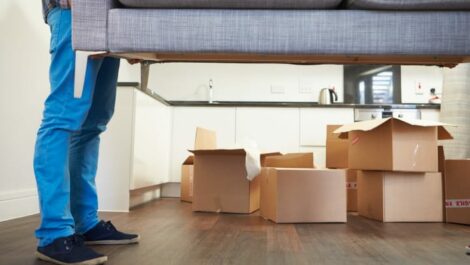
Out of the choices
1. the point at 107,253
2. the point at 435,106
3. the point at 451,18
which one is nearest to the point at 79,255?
the point at 107,253

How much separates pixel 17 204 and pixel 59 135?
1046mm

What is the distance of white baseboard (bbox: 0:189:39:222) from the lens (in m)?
1.76

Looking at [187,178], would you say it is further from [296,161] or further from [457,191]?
[457,191]

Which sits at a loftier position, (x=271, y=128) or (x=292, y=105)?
(x=292, y=105)

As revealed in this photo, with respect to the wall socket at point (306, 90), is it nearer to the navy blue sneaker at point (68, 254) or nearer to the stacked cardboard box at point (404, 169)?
the stacked cardboard box at point (404, 169)

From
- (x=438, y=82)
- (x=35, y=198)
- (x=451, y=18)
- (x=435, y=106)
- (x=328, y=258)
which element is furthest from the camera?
(x=438, y=82)

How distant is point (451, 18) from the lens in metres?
0.91

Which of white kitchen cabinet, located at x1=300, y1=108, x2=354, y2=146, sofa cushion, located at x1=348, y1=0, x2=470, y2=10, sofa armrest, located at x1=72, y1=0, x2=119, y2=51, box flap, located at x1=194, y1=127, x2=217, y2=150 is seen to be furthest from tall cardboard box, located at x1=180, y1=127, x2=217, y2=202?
sofa cushion, located at x1=348, y1=0, x2=470, y2=10

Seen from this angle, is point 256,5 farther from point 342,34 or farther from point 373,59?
point 373,59

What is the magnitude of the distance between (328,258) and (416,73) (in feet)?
9.99

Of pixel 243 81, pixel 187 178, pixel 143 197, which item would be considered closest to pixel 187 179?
pixel 187 178

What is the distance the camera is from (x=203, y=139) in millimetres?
2479

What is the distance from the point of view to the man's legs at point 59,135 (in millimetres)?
1030

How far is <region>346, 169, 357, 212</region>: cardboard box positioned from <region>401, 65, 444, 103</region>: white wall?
163 cm
